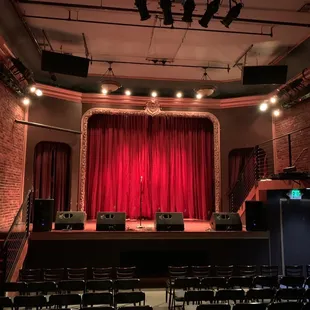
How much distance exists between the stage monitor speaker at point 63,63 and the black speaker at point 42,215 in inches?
117

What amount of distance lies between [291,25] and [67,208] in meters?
8.18

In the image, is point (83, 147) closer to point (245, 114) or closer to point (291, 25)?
point (245, 114)

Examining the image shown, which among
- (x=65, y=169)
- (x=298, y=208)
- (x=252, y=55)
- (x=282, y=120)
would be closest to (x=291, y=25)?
(x=252, y=55)

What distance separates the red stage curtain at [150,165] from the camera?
38.5 feet

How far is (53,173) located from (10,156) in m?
2.05

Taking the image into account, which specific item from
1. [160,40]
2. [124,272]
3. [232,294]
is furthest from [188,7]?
[124,272]

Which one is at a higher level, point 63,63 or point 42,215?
point 63,63

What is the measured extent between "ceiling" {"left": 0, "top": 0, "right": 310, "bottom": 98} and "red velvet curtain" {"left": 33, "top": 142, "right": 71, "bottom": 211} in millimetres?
2167

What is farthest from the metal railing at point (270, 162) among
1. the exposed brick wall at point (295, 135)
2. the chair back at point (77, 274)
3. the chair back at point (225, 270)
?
the chair back at point (77, 274)

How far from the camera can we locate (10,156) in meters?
9.12

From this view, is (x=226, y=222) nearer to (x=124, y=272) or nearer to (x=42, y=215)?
(x=124, y=272)

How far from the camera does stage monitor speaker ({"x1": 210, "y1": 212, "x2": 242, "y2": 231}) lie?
8.27 metres

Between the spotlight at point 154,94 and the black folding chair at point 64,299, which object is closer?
the black folding chair at point 64,299

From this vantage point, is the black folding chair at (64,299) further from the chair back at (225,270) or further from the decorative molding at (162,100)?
the decorative molding at (162,100)
